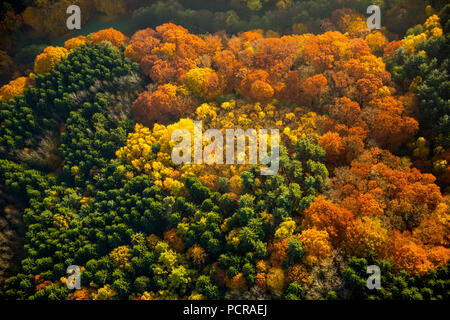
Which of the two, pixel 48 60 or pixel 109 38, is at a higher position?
pixel 109 38

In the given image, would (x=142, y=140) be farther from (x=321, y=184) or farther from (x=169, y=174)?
(x=321, y=184)

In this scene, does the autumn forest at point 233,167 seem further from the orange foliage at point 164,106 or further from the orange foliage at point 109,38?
the orange foliage at point 109,38

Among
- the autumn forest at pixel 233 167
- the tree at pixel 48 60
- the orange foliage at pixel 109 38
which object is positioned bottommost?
the autumn forest at pixel 233 167

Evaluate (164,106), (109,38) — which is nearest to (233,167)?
(164,106)

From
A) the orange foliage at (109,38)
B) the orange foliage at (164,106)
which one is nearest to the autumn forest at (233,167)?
the orange foliage at (164,106)

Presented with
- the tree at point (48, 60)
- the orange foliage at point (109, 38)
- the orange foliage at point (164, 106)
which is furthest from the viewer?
the orange foliage at point (109, 38)

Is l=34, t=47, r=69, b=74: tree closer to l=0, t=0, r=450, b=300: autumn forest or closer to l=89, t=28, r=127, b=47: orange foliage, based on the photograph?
l=0, t=0, r=450, b=300: autumn forest

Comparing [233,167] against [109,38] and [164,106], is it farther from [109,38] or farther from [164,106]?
[109,38]

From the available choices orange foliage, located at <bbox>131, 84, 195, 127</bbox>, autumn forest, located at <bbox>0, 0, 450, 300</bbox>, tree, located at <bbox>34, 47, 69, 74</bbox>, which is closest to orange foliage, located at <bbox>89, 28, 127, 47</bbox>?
autumn forest, located at <bbox>0, 0, 450, 300</bbox>
